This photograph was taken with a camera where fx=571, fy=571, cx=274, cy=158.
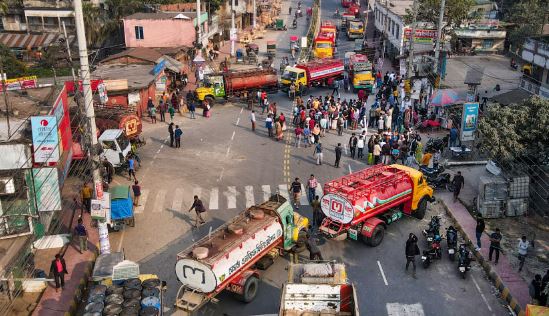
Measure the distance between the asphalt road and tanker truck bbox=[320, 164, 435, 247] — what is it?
0.72 meters

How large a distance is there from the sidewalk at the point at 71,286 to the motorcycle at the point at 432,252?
39.0 ft

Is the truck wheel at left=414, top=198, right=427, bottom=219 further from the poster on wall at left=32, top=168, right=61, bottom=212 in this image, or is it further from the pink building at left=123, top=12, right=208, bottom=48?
the pink building at left=123, top=12, right=208, bottom=48

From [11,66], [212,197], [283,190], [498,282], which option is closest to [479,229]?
[498,282]

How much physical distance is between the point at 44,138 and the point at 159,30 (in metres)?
33.4

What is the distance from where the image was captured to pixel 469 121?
2950 centimetres

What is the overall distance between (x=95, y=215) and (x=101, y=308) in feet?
15.9

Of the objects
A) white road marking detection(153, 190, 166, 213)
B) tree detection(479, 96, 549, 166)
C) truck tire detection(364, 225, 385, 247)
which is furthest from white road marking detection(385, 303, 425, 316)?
white road marking detection(153, 190, 166, 213)

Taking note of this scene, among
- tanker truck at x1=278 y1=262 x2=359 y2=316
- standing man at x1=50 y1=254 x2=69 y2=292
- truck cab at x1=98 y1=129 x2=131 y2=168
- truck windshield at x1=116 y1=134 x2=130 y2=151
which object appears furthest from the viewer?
truck windshield at x1=116 y1=134 x2=130 y2=151

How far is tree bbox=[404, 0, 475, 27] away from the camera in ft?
164

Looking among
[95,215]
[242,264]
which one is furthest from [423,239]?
[95,215]

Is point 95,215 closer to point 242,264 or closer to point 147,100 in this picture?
point 242,264

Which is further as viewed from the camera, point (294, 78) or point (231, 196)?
point (294, 78)

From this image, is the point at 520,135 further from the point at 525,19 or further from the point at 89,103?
the point at 525,19

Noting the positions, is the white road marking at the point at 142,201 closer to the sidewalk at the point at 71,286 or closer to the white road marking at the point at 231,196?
the sidewalk at the point at 71,286
